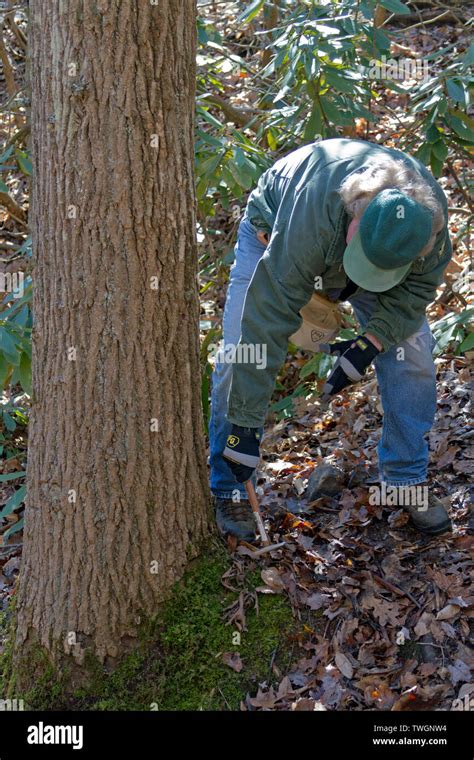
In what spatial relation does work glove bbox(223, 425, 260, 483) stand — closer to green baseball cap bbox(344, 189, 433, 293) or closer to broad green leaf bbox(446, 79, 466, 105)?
green baseball cap bbox(344, 189, 433, 293)

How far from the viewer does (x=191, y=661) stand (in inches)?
118

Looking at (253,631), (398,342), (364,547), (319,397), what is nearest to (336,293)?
(398,342)

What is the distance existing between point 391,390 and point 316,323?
443 mm

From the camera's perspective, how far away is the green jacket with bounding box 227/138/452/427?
2.92 meters

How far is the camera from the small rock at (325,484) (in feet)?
12.7

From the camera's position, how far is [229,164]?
4141mm

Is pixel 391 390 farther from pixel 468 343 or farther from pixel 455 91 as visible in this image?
pixel 455 91

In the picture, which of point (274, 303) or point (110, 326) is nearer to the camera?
point (110, 326)

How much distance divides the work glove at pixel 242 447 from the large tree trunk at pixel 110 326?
0.17m

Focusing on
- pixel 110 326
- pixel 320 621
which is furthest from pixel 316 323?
pixel 320 621

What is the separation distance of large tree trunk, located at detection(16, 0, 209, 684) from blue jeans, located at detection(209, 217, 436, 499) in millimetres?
341

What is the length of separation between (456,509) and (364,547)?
523 millimetres

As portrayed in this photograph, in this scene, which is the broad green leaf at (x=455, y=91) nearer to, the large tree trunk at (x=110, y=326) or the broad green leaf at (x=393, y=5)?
the broad green leaf at (x=393, y=5)

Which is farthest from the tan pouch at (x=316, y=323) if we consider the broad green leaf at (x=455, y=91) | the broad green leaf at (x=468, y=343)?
the broad green leaf at (x=455, y=91)
